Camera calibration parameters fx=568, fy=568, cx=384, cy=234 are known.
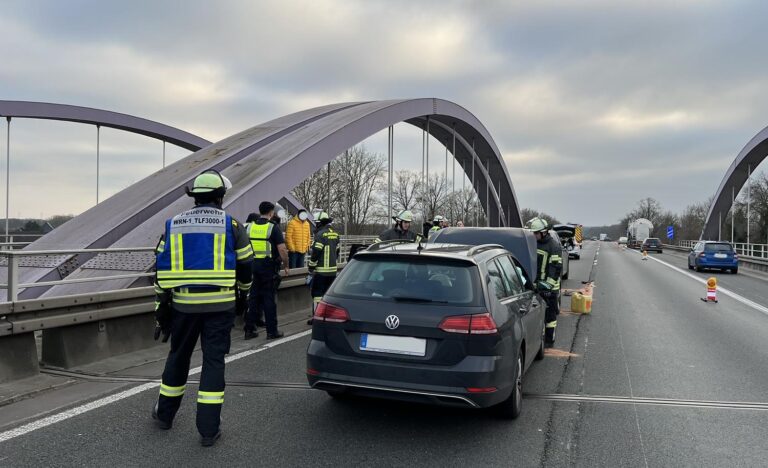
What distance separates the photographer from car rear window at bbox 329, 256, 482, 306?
4156 millimetres

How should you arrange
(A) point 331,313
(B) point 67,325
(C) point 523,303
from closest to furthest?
(A) point 331,313, (C) point 523,303, (B) point 67,325

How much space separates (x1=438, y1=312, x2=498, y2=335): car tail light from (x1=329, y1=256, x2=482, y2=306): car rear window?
0.13 m

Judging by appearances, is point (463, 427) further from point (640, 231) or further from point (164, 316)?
point (640, 231)

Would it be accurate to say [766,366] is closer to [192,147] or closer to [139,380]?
[139,380]

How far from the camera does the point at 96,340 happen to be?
20.0 feet

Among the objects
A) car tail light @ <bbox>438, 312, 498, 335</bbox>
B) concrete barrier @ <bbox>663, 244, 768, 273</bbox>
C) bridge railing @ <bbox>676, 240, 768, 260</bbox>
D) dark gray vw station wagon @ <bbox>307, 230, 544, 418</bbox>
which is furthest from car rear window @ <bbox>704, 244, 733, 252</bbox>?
car tail light @ <bbox>438, 312, 498, 335</bbox>

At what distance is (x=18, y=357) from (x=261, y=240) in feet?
10.3

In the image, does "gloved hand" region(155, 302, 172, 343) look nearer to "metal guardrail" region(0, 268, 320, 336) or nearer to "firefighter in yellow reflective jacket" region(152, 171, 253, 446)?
"firefighter in yellow reflective jacket" region(152, 171, 253, 446)

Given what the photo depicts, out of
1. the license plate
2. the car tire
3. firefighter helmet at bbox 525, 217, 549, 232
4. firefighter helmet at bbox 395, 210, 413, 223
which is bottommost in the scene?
the car tire

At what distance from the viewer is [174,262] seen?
4016 mm

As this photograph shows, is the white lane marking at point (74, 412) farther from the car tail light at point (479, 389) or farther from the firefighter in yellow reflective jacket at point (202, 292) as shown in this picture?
the car tail light at point (479, 389)

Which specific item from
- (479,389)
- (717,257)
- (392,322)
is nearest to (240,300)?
(392,322)

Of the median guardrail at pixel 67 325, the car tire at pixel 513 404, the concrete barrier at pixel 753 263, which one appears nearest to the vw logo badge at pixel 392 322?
the car tire at pixel 513 404

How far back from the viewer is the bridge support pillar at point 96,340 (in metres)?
5.70
